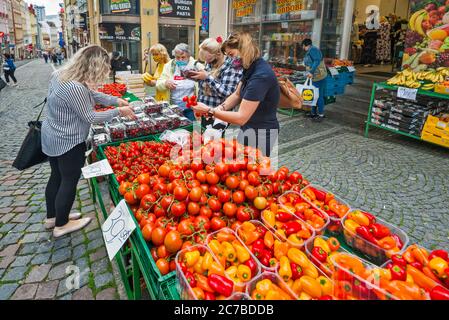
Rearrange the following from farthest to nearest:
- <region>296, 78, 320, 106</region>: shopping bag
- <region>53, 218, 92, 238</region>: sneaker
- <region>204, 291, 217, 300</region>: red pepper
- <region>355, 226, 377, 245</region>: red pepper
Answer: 1. <region>296, 78, 320, 106</region>: shopping bag
2. <region>53, 218, 92, 238</region>: sneaker
3. <region>355, 226, 377, 245</region>: red pepper
4. <region>204, 291, 217, 300</region>: red pepper

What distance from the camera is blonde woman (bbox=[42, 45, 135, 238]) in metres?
2.88

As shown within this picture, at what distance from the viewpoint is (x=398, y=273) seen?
1.55 m

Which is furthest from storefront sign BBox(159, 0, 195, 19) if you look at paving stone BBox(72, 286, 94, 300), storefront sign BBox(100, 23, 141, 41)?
paving stone BBox(72, 286, 94, 300)

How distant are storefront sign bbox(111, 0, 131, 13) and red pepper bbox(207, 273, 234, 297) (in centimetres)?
2231

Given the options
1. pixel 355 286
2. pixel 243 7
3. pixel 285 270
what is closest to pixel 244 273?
pixel 285 270

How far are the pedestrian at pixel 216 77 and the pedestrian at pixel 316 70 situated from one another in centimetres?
445

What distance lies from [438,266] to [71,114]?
2.99 meters

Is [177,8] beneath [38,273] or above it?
above

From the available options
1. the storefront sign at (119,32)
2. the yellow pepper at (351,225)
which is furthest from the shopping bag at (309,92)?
the storefront sign at (119,32)

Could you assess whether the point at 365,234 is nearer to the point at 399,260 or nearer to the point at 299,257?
the point at 399,260

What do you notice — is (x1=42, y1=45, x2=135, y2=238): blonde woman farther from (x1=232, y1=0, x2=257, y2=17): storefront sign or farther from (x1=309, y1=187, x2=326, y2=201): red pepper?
(x1=232, y1=0, x2=257, y2=17): storefront sign

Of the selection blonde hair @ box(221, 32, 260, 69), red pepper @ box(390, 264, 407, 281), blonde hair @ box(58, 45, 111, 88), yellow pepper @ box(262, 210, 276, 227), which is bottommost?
red pepper @ box(390, 264, 407, 281)

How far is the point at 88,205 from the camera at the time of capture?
4.48 metres

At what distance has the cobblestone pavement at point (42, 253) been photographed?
2.96 meters
